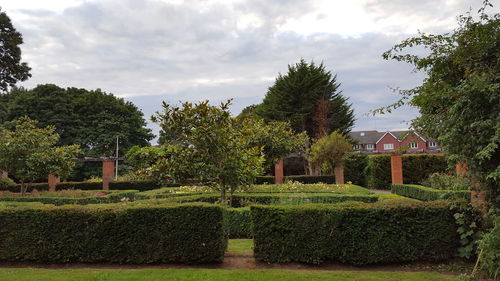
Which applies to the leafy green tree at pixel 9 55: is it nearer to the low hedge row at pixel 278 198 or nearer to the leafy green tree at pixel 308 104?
the leafy green tree at pixel 308 104

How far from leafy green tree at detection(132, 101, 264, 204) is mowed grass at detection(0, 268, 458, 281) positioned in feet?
12.9

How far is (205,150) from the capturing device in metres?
9.58

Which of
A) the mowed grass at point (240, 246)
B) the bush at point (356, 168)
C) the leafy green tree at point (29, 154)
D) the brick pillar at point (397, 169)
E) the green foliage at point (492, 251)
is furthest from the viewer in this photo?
the bush at point (356, 168)

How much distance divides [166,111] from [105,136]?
2807cm

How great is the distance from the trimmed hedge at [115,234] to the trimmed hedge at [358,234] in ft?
3.02

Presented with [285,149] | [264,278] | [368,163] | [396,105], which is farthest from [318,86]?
[264,278]

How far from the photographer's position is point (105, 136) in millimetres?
35219

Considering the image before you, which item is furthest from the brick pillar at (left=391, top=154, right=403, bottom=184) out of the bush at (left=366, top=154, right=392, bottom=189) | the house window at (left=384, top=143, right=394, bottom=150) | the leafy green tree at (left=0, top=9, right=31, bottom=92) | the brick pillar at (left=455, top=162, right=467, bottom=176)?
the house window at (left=384, top=143, right=394, bottom=150)

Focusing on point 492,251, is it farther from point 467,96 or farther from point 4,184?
point 4,184

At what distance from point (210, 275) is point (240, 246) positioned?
2279mm

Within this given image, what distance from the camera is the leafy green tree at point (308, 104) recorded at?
3331 centimetres

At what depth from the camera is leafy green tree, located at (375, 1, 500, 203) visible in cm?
526

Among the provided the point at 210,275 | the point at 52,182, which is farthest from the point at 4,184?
the point at 210,275

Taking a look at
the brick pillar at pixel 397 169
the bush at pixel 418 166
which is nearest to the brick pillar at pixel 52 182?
the brick pillar at pixel 397 169
